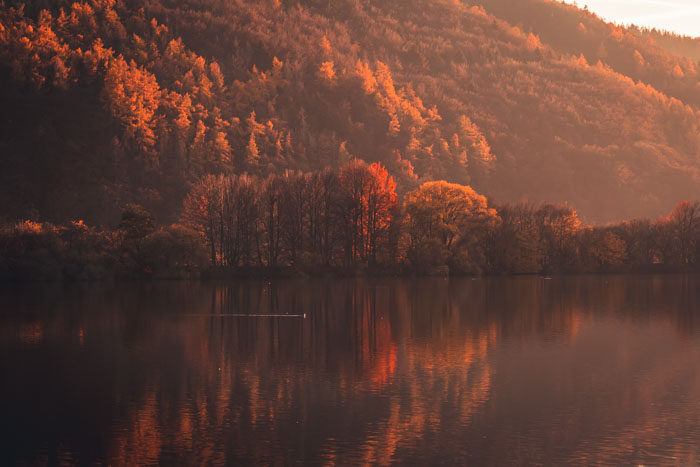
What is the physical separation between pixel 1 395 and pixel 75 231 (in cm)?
9523

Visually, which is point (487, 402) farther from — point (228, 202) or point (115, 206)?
point (115, 206)

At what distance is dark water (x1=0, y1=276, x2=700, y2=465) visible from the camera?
72.9 ft

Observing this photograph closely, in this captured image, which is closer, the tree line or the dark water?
the dark water

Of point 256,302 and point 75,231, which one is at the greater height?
point 75,231

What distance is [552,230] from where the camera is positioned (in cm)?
15312

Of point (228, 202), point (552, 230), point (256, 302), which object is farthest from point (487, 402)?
point (552, 230)

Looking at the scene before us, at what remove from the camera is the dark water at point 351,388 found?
2222 cm

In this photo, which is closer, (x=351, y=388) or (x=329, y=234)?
(x=351, y=388)

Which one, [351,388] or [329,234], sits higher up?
[329,234]

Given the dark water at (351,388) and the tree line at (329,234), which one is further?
the tree line at (329,234)

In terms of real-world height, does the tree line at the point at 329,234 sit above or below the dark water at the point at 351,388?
above

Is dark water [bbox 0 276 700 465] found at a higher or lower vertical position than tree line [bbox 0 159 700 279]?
lower

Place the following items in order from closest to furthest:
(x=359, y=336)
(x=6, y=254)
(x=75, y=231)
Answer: (x=359, y=336)
(x=6, y=254)
(x=75, y=231)

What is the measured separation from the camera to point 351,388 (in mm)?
30625
